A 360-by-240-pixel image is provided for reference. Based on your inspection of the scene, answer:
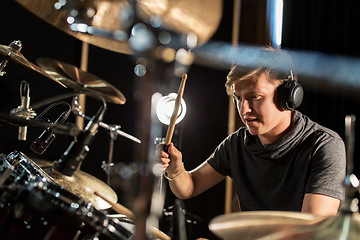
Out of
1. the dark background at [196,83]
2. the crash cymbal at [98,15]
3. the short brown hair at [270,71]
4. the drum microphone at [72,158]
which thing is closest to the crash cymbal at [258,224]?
the drum microphone at [72,158]

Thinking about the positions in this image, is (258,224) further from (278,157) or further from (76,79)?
(76,79)

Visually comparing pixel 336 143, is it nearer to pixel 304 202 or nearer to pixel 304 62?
pixel 304 202

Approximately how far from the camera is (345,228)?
2.40ft

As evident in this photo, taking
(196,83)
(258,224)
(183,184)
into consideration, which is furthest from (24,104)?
(196,83)

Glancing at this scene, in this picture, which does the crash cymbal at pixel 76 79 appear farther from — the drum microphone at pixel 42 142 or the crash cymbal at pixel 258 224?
the crash cymbal at pixel 258 224

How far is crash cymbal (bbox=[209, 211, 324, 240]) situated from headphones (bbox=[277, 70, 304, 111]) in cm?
70

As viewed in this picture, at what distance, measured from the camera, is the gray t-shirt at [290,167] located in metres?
1.46

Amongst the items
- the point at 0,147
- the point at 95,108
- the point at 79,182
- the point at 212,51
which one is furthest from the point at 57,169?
the point at 212,51

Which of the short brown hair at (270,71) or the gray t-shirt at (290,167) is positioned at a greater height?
the short brown hair at (270,71)

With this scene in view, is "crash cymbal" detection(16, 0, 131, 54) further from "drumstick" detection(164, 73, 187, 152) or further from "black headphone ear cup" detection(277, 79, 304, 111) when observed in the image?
"black headphone ear cup" detection(277, 79, 304, 111)

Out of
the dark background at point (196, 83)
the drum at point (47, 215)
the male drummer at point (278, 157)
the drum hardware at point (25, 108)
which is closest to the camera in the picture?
the drum at point (47, 215)

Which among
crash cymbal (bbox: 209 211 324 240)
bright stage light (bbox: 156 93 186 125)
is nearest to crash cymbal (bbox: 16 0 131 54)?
crash cymbal (bbox: 209 211 324 240)

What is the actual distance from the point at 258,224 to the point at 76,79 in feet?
3.71

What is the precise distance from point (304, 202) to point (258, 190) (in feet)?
1.02
